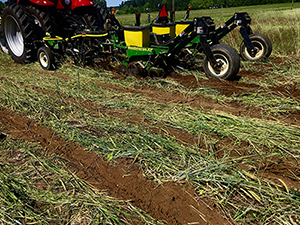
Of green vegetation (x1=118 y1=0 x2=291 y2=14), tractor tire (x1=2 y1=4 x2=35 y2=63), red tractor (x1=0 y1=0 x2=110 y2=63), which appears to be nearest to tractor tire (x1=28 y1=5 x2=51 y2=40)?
red tractor (x1=0 y1=0 x2=110 y2=63)

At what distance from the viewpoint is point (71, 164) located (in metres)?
2.70

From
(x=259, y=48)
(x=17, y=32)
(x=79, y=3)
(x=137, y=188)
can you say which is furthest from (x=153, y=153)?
(x=17, y=32)

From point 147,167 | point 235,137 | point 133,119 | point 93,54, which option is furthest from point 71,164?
point 93,54

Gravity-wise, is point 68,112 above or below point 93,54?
below

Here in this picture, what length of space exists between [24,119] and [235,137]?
9.80 feet

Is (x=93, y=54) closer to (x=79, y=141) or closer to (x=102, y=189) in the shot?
(x=79, y=141)

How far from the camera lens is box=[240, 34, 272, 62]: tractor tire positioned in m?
5.98

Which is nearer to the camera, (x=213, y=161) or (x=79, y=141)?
(x=213, y=161)

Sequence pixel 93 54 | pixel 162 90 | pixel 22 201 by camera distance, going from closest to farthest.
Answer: pixel 22 201 < pixel 162 90 < pixel 93 54

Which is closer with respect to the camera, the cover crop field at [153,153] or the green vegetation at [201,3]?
the cover crop field at [153,153]

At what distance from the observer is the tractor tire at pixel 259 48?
598 cm

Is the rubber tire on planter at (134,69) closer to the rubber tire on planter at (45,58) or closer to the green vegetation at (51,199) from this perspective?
the rubber tire on planter at (45,58)

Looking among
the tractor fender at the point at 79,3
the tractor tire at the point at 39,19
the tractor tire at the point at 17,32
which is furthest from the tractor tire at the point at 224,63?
the tractor tire at the point at 17,32

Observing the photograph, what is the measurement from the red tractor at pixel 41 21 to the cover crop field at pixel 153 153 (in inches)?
94.3
